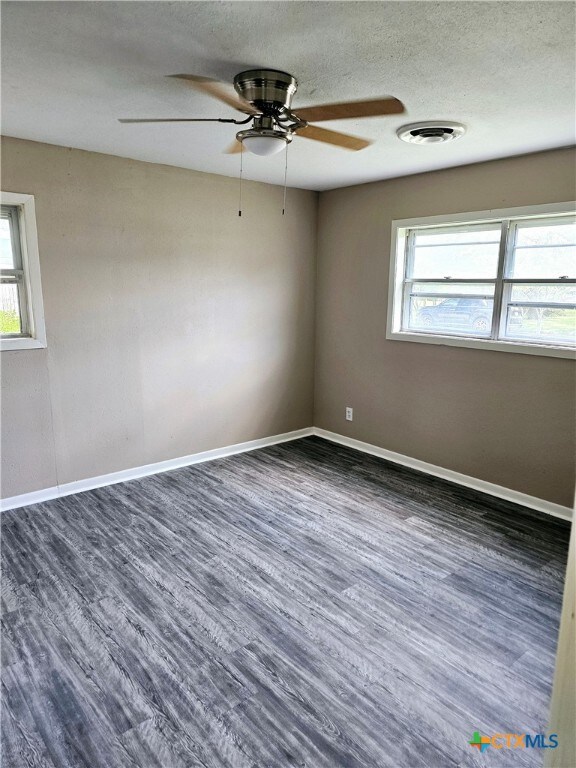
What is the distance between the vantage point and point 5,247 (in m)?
3.24

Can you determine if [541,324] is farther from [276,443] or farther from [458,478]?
[276,443]

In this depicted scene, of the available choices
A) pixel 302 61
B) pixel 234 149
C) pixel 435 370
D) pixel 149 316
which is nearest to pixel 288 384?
pixel 435 370

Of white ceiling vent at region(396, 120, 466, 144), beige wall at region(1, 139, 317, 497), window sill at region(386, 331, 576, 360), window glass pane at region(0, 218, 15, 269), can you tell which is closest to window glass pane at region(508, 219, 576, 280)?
window sill at region(386, 331, 576, 360)

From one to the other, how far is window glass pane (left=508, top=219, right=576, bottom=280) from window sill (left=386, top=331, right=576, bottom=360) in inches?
19.5

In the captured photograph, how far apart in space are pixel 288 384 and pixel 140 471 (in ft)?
5.62

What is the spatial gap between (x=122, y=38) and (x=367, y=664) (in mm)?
2667

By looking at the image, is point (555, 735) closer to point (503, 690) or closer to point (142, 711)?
point (503, 690)

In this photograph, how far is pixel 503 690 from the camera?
194 centimetres

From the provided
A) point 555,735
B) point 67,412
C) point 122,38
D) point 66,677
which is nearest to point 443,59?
point 122,38

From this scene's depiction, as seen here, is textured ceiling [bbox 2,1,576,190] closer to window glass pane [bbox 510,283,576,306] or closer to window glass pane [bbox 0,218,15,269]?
window glass pane [bbox 0,218,15,269]

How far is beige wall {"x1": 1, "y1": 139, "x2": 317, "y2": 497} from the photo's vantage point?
11.1 feet

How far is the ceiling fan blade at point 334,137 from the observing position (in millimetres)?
2635

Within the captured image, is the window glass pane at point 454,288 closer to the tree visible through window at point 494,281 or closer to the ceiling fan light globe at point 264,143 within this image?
the tree visible through window at point 494,281

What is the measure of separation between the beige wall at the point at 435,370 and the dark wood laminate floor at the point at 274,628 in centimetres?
45
